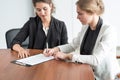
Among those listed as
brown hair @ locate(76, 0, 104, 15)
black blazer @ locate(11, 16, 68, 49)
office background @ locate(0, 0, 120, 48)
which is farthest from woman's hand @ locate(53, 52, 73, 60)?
office background @ locate(0, 0, 120, 48)

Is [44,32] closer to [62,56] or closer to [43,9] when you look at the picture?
[43,9]

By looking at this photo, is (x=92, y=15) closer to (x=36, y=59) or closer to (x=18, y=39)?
(x=36, y=59)

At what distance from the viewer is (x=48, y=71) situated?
70.7 inches

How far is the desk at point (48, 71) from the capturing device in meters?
1.67

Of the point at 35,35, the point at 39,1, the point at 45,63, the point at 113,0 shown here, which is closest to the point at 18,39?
the point at 35,35

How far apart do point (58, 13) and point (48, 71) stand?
75.6 inches

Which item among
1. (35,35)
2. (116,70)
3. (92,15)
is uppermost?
(92,15)

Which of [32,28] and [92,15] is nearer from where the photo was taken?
[92,15]

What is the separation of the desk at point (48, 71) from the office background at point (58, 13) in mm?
1672

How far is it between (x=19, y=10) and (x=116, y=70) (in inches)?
85.8

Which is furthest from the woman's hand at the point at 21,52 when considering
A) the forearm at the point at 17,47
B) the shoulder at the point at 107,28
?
the shoulder at the point at 107,28

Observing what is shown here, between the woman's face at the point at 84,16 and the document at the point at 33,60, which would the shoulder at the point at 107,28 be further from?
the document at the point at 33,60

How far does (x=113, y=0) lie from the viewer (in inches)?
137

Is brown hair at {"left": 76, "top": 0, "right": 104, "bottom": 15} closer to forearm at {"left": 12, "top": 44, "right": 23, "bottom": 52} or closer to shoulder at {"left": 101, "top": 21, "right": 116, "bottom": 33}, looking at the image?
shoulder at {"left": 101, "top": 21, "right": 116, "bottom": 33}
